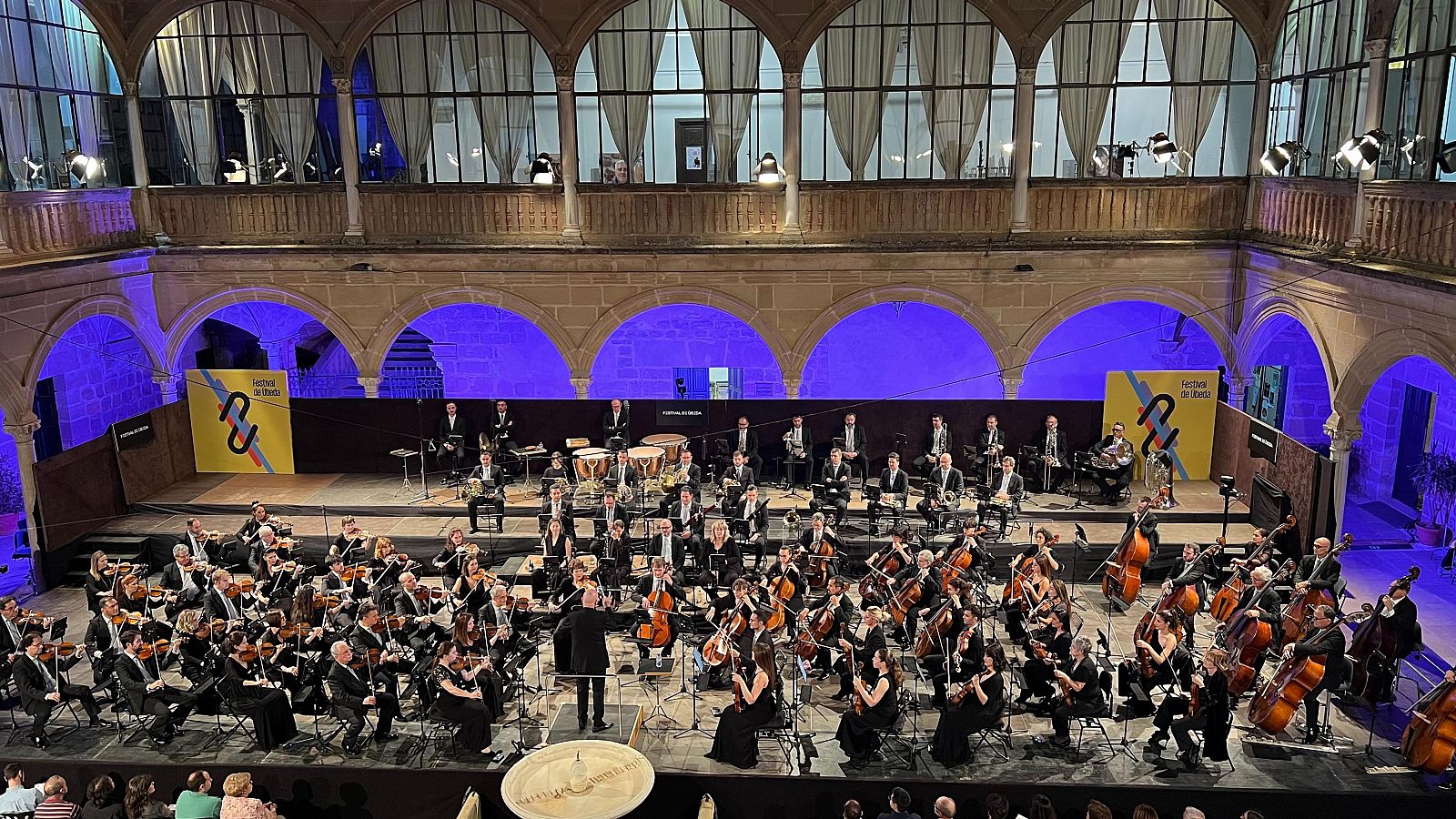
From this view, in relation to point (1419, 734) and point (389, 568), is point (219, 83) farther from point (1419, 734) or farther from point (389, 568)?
point (1419, 734)

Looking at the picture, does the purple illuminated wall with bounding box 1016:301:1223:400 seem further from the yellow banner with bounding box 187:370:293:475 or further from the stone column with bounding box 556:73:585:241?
the yellow banner with bounding box 187:370:293:475

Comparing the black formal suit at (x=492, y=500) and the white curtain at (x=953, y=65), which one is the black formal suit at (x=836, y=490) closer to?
the black formal suit at (x=492, y=500)

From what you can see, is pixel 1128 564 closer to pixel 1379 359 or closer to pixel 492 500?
pixel 1379 359

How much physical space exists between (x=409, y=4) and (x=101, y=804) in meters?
12.6

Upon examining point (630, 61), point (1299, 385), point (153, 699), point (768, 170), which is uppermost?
point (630, 61)

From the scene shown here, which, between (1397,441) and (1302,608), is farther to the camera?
(1397,441)

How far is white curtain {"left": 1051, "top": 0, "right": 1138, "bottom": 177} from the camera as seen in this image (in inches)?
674

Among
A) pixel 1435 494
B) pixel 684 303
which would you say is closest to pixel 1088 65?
pixel 684 303

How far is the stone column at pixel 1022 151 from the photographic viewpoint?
17.3m

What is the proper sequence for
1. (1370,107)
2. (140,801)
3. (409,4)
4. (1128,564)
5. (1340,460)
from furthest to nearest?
(409,4) → (1340,460) → (1128,564) → (1370,107) → (140,801)

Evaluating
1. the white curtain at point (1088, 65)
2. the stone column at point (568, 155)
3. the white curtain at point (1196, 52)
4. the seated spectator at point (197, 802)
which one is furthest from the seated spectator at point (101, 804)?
the white curtain at point (1196, 52)

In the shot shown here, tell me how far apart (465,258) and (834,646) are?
949 cm

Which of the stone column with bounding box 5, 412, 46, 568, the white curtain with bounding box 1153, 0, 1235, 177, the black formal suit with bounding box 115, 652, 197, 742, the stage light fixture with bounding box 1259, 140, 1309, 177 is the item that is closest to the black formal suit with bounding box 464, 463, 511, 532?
the black formal suit with bounding box 115, 652, 197, 742

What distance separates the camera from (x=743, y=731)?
10.9m
